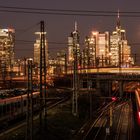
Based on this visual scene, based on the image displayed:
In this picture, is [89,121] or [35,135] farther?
[89,121]

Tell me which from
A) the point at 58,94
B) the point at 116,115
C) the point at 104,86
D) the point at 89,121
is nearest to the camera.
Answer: the point at 89,121

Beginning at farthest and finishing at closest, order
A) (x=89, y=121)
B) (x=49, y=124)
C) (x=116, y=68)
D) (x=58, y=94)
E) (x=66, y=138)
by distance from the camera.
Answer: (x=116, y=68), (x=58, y=94), (x=89, y=121), (x=49, y=124), (x=66, y=138)

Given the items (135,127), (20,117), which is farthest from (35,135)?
(135,127)

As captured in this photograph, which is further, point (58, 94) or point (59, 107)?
point (58, 94)

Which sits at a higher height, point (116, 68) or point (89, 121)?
point (116, 68)

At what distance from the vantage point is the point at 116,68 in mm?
82062

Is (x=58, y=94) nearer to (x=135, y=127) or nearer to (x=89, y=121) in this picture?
(x=89, y=121)

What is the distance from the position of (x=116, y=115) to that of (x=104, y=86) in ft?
84.0

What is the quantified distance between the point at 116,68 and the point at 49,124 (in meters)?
54.7

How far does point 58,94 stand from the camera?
47969 mm

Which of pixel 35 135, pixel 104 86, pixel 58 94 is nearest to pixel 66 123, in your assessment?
pixel 35 135

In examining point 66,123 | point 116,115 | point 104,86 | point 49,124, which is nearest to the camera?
point 49,124

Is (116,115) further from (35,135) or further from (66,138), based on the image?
(35,135)

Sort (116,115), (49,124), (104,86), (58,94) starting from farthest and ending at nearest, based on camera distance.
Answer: (104,86) < (58,94) < (116,115) < (49,124)
